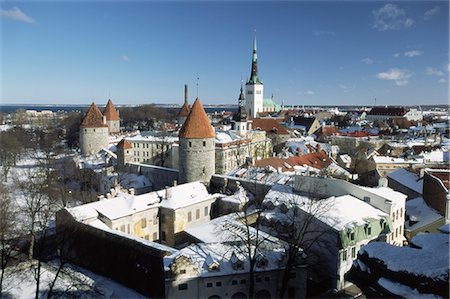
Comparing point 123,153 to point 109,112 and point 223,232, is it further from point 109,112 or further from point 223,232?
point 109,112

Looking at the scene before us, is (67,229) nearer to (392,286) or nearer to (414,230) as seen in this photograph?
(392,286)

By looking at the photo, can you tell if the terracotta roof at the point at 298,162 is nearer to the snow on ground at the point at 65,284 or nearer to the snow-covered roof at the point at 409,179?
the snow-covered roof at the point at 409,179

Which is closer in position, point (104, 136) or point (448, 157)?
point (448, 157)

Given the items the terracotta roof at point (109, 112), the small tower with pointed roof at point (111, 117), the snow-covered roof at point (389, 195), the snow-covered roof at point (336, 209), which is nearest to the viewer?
the snow-covered roof at point (336, 209)

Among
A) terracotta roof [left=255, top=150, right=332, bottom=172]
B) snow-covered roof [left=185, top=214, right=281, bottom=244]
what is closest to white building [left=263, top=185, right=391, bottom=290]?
snow-covered roof [left=185, top=214, right=281, bottom=244]

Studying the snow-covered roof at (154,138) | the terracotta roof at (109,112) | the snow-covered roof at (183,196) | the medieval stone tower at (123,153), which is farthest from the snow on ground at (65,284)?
the terracotta roof at (109,112)

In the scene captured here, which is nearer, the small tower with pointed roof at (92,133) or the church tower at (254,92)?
the small tower with pointed roof at (92,133)

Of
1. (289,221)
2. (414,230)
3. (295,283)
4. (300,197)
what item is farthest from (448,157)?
(295,283)
